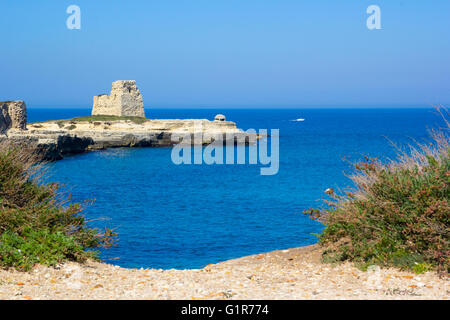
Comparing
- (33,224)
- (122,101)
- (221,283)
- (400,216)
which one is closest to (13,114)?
(122,101)

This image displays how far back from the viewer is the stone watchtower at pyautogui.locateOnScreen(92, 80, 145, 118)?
79.7 m

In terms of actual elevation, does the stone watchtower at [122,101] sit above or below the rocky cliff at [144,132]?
above

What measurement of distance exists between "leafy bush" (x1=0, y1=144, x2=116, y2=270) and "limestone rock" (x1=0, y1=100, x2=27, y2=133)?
1762 inches

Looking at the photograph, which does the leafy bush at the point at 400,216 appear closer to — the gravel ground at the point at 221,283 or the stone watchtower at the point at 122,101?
the gravel ground at the point at 221,283

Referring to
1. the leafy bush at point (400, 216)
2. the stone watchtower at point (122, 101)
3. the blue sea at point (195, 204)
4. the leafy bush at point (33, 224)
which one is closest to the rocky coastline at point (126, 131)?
the blue sea at point (195, 204)

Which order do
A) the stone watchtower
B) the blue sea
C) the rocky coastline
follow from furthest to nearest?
the stone watchtower, the rocky coastline, the blue sea

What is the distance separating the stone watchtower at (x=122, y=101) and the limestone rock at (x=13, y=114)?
26243 millimetres

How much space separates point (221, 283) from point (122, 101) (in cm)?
7430

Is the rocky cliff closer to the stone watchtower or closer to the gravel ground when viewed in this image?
the stone watchtower

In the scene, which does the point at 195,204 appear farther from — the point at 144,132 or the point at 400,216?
the point at 144,132

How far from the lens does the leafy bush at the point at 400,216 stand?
8086mm

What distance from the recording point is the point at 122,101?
79.4 metres

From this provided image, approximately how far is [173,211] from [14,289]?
56.6 feet

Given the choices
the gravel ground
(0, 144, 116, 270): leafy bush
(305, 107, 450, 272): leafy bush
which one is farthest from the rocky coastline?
(305, 107, 450, 272): leafy bush
